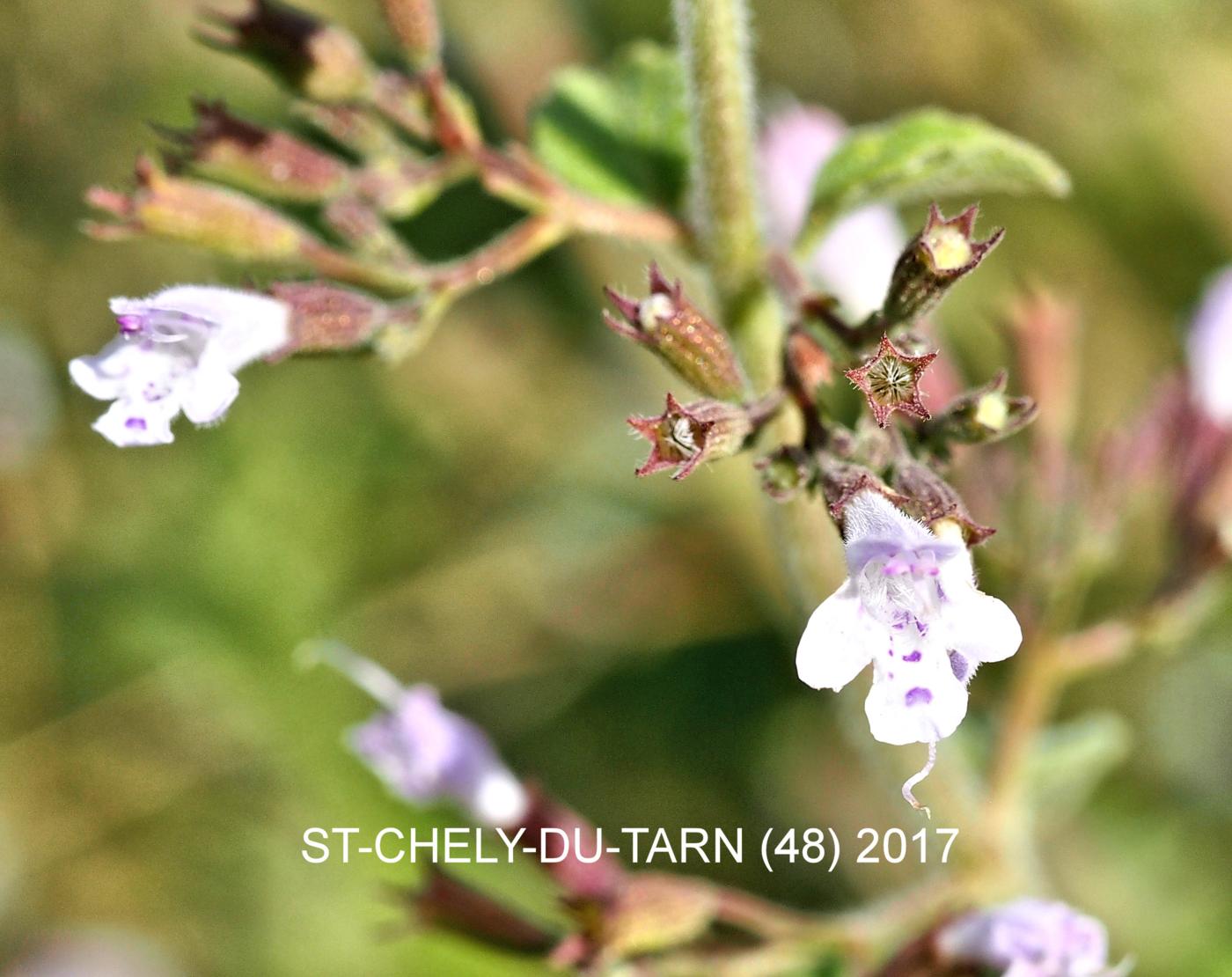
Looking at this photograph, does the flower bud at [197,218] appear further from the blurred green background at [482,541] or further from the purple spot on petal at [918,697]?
the blurred green background at [482,541]

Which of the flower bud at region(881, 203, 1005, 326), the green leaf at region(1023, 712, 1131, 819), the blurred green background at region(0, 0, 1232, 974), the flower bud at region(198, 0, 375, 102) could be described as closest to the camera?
the flower bud at region(881, 203, 1005, 326)

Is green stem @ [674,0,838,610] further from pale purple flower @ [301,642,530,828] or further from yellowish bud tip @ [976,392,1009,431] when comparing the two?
pale purple flower @ [301,642,530,828]

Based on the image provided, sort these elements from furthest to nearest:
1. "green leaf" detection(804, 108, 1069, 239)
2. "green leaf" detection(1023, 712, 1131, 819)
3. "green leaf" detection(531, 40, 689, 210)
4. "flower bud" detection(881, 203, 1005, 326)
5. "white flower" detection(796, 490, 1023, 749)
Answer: "green leaf" detection(1023, 712, 1131, 819) < "green leaf" detection(531, 40, 689, 210) < "green leaf" detection(804, 108, 1069, 239) < "flower bud" detection(881, 203, 1005, 326) < "white flower" detection(796, 490, 1023, 749)

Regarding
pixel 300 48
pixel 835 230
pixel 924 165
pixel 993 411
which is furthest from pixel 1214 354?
pixel 300 48

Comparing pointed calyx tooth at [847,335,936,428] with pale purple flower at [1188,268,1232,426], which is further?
pale purple flower at [1188,268,1232,426]

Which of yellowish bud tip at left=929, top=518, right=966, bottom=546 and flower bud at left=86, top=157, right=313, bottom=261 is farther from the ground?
flower bud at left=86, top=157, right=313, bottom=261

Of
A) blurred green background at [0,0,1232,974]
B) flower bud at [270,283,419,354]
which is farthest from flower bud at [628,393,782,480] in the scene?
blurred green background at [0,0,1232,974]
